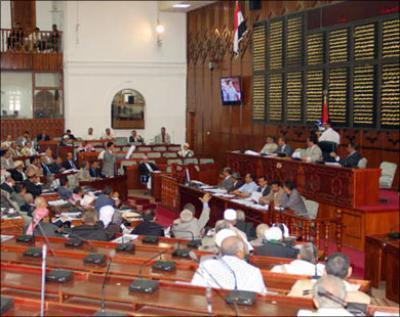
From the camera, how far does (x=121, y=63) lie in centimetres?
2408

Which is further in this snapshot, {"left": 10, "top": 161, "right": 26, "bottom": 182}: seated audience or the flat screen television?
the flat screen television

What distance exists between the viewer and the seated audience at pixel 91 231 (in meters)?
8.16

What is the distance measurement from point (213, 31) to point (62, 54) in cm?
553

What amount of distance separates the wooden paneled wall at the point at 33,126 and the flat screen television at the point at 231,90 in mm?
6249

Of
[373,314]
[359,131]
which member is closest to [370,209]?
[359,131]

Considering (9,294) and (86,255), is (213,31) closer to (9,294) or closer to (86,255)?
(86,255)

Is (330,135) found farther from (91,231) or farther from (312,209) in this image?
(91,231)

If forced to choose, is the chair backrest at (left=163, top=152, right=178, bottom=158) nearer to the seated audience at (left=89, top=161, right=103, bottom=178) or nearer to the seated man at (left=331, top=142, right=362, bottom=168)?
the seated audience at (left=89, top=161, right=103, bottom=178)

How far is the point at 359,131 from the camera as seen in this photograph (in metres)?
13.9

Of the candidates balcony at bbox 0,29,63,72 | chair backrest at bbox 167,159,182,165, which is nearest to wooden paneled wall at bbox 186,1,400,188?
chair backrest at bbox 167,159,182,165

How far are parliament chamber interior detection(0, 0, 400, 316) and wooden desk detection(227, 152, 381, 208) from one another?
0.11 ft

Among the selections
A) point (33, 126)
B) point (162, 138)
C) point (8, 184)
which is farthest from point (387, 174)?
point (33, 126)

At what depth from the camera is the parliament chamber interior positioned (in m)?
5.65

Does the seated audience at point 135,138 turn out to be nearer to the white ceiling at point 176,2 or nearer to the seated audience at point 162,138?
the seated audience at point 162,138
